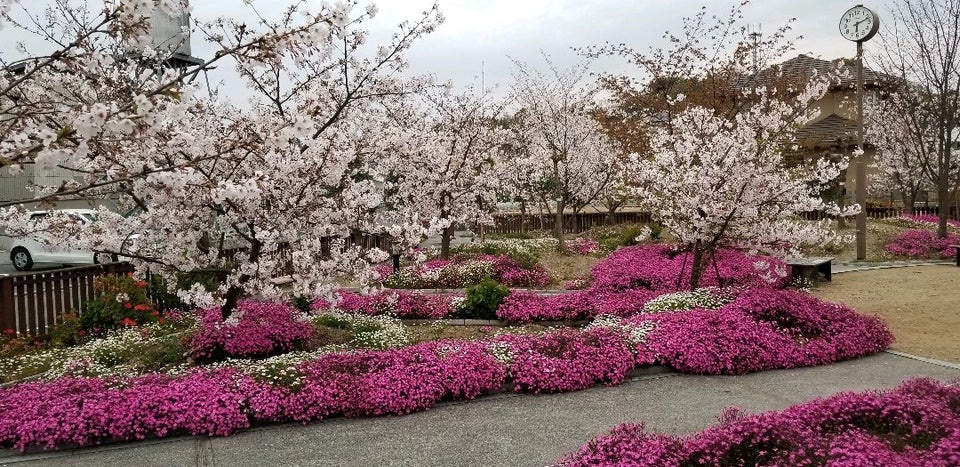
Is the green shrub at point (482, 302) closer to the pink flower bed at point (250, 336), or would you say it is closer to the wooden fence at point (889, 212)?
the pink flower bed at point (250, 336)

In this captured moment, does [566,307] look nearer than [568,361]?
No

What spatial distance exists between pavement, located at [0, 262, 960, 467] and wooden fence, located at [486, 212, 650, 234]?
54.8ft

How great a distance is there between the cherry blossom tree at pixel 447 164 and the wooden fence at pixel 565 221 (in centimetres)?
750

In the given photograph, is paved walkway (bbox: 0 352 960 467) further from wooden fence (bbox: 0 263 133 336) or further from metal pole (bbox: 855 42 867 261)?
metal pole (bbox: 855 42 867 261)

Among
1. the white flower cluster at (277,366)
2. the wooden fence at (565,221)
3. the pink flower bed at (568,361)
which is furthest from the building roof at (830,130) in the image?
the white flower cluster at (277,366)

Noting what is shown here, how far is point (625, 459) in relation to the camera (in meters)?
3.62

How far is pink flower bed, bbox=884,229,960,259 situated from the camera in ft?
49.2

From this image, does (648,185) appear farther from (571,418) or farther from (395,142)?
(571,418)

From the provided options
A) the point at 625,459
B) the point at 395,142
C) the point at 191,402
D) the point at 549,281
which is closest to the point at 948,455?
the point at 625,459

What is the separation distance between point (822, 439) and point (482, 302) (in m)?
5.69

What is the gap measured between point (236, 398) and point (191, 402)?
0.32 m

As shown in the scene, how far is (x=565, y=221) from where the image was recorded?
84.0 feet

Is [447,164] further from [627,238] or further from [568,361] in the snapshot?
[568,361]

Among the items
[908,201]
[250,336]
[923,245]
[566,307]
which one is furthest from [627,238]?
[908,201]
